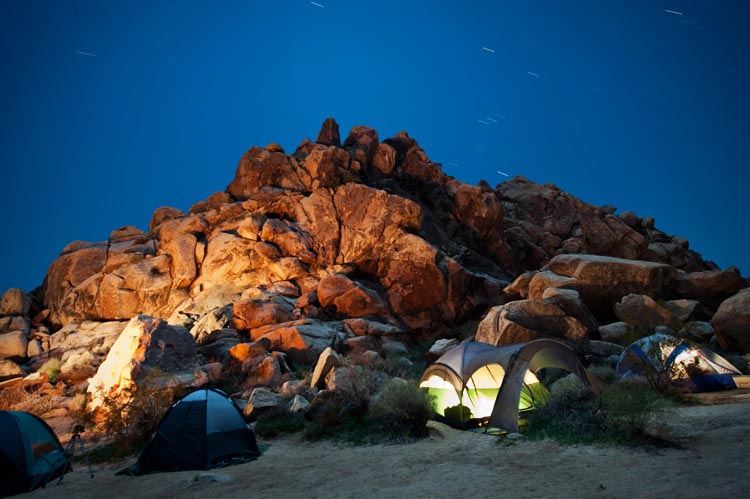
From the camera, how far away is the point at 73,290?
33531 millimetres

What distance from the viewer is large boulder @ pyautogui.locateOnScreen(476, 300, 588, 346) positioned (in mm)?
20469

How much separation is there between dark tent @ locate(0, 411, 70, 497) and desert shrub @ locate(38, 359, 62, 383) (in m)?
14.1

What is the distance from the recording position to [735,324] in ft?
68.9

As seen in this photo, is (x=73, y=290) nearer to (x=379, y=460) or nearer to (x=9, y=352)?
(x=9, y=352)

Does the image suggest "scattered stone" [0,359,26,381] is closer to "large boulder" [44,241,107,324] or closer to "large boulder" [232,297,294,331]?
"large boulder" [44,241,107,324]

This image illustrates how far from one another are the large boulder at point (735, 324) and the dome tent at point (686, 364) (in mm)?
4796

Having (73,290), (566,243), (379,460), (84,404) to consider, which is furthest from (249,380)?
(566,243)

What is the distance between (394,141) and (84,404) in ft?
132

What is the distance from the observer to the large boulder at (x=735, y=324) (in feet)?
68.3

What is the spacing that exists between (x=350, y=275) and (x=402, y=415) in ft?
72.2

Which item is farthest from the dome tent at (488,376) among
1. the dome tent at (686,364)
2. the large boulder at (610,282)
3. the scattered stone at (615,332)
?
the large boulder at (610,282)

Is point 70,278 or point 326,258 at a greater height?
point 326,258

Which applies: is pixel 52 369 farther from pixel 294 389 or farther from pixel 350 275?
pixel 350 275

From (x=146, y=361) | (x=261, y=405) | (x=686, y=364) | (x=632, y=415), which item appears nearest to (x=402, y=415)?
(x=261, y=405)
